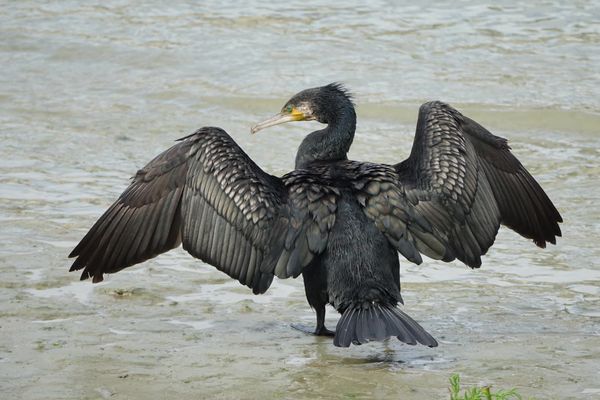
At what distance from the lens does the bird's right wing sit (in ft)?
21.5

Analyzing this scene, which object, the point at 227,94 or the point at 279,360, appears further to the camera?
the point at 227,94

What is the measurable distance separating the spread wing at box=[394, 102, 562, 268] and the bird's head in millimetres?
522

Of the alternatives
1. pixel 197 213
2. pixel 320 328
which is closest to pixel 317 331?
pixel 320 328

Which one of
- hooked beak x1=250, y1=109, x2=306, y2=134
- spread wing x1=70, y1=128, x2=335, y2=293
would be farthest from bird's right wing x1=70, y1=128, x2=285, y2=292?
hooked beak x1=250, y1=109, x2=306, y2=134

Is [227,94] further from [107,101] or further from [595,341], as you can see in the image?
[595,341]

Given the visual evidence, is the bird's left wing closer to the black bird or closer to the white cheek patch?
the black bird

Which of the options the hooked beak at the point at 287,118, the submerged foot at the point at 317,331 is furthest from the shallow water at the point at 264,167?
the hooked beak at the point at 287,118

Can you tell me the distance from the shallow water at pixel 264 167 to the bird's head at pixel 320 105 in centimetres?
113

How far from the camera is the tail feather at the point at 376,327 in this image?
592 centimetres

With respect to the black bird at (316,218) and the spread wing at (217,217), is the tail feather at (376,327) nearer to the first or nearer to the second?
the black bird at (316,218)

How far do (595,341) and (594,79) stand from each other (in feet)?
23.5

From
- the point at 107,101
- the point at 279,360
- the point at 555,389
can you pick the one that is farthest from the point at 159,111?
the point at 555,389

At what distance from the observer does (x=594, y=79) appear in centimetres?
1321

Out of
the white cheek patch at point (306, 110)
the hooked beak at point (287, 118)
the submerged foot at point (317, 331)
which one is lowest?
the submerged foot at point (317, 331)
